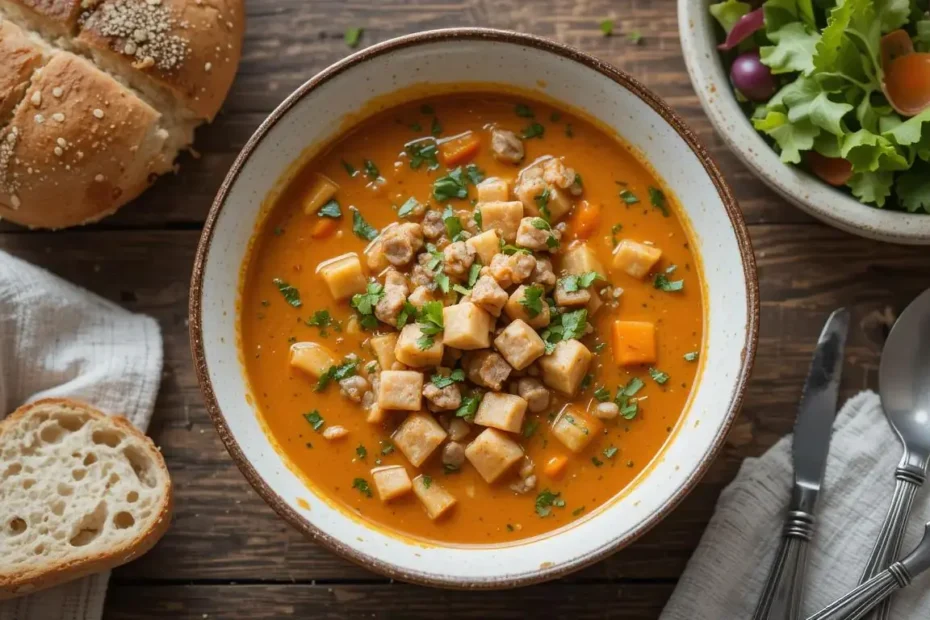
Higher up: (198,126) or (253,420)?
(198,126)

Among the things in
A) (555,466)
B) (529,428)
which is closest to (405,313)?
(529,428)

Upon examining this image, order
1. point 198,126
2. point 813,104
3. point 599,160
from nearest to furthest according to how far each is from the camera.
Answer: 1. point 813,104
2. point 599,160
3. point 198,126

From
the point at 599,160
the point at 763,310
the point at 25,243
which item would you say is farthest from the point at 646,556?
the point at 25,243

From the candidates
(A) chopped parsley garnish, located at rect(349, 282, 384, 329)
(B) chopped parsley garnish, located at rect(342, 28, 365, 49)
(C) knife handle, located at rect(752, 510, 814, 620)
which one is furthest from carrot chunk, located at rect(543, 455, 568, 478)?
(B) chopped parsley garnish, located at rect(342, 28, 365, 49)

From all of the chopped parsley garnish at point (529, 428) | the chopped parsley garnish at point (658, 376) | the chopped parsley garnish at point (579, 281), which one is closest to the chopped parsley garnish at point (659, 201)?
the chopped parsley garnish at point (579, 281)

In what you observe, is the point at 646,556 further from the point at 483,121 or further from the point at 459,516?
the point at 483,121

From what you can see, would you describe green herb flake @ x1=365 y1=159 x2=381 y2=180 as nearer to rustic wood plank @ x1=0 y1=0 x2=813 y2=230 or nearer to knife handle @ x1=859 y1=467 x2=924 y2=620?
rustic wood plank @ x1=0 y1=0 x2=813 y2=230
